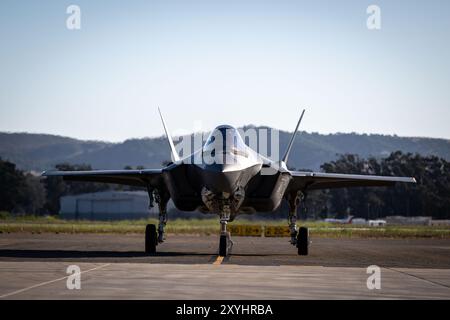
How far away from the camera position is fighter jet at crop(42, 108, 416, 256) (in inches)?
657

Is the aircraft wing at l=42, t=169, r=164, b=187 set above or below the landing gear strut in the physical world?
above

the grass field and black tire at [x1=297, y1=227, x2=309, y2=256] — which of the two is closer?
black tire at [x1=297, y1=227, x2=309, y2=256]

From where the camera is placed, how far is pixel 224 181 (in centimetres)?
1638

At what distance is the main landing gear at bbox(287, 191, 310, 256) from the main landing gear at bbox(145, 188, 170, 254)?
364 centimetres

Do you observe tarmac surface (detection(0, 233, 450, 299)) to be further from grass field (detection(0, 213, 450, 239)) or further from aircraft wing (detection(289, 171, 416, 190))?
grass field (detection(0, 213, 450, 239))

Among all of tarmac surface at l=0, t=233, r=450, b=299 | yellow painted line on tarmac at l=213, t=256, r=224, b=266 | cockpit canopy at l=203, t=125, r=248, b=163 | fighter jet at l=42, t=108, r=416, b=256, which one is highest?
cockpit canopy at l=203, t=125, r=248, b=163

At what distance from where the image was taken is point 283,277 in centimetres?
1179

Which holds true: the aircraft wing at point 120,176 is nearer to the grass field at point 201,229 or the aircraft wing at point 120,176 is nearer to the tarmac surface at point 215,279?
the tarmac surface at point 215,279

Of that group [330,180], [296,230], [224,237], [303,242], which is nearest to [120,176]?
[224,237]

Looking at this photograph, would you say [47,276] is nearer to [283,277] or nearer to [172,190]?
[283,277]

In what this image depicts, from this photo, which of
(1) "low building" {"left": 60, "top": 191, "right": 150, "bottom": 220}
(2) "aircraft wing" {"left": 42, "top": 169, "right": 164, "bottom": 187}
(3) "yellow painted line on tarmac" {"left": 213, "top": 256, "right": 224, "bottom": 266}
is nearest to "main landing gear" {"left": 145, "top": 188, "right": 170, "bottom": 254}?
(2) "aircraft wing" {"left": 42, "top": 169, "right": 164, "bottom": 187}

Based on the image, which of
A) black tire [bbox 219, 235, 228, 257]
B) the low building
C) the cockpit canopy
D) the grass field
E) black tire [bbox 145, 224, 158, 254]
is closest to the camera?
the cockpit canopy

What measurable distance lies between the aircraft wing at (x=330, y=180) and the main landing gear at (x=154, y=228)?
3663 mm
